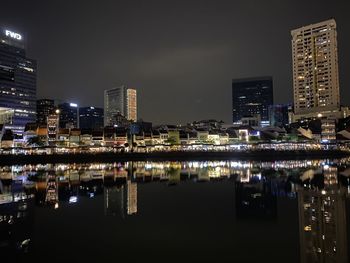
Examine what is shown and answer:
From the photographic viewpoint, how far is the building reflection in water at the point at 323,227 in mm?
10258

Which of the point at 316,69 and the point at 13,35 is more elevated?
the point at 13,35

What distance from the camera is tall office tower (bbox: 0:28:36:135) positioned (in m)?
125

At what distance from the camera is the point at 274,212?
17.0m

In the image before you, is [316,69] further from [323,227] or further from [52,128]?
[323,227]

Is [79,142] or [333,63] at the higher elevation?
[333,63]

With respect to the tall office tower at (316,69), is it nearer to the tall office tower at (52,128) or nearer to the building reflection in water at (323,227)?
the tall office tower at (52,128)

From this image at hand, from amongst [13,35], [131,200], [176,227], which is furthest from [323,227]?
[13,35]

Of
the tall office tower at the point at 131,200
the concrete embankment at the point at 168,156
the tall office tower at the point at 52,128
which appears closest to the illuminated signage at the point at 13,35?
the tall office tower at the point at 52,128

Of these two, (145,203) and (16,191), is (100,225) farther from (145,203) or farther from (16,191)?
(16,191)

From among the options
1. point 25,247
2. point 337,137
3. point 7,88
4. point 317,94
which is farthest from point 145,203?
point 317,94

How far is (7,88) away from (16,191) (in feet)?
369

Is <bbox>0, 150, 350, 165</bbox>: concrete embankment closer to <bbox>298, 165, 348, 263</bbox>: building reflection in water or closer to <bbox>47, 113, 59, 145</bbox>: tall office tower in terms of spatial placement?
<bbox>47, 113, 59, 145</bbox>: tall office tower

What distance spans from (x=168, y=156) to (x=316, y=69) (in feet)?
356

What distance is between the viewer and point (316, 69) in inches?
6471
